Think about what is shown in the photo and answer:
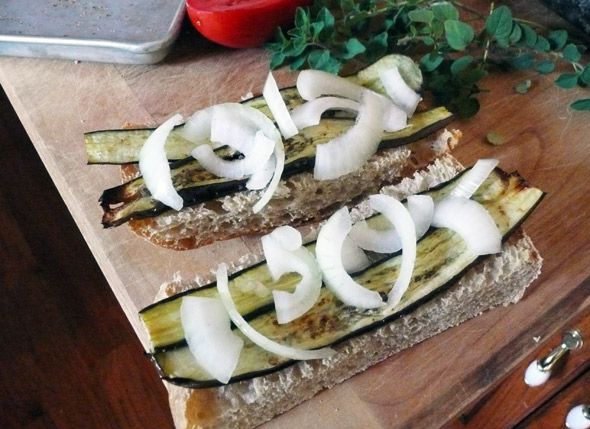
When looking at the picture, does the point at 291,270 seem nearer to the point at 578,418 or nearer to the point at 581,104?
the point at 581,104

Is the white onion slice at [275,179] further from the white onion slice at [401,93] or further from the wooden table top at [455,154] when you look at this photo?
the white onion slice at [401,93]

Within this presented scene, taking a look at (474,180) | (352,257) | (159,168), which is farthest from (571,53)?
(159,168)

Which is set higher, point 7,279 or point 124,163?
point 124,163

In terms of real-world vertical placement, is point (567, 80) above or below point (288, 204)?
above

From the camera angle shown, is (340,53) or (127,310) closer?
(127,310)

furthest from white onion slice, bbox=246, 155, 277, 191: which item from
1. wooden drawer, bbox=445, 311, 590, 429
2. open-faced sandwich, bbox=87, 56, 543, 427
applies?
wooden drawer, bbox=445, 311, 590, 429

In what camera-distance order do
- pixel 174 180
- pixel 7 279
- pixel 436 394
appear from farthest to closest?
pixel 7 279, pixel 174 180, pixel 436 394

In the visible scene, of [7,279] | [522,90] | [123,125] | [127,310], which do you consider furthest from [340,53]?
[7,279]

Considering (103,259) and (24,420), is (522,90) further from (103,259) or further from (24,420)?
(24,420)
